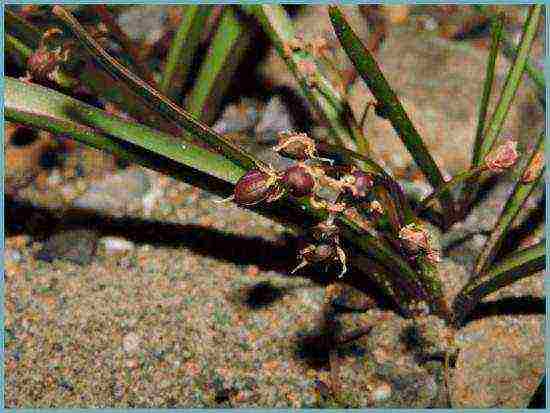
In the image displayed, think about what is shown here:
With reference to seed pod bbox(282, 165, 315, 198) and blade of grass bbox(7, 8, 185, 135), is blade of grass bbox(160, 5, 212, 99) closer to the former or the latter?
blade of grass bbox(7, 8, 185, 135)

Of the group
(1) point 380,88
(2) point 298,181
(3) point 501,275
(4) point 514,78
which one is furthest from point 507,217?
(2) point 298,181

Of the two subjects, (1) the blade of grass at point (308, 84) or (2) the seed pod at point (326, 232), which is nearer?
(2) the seed pod at point (326, 232)

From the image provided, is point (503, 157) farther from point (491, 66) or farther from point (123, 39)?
point (123, 39)

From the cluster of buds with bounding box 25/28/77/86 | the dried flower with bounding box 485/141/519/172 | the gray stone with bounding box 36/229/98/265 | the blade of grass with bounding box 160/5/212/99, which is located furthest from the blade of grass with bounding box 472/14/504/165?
the gray stone with bounding box 36/229/98/265

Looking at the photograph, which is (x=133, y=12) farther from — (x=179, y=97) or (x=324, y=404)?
(x=324, y=404)

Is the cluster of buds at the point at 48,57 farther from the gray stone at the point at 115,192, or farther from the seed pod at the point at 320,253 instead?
the seed pod at the point at 320,253

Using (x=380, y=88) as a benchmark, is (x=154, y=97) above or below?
below

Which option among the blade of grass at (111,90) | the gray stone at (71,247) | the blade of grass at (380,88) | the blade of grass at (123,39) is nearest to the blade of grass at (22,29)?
the blade of grass at (111,90)
